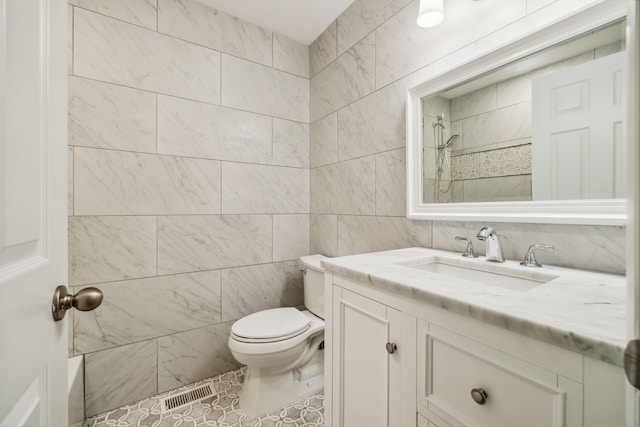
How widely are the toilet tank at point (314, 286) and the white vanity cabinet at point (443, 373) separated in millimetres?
650

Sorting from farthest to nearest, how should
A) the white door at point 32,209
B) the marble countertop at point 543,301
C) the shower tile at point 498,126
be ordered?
the shower tile at point 498,126
the marble countertop at point 543,301
the white door at point 32,209

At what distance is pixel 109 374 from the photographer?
5.11 ft

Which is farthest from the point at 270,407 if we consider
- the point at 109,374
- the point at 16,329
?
the point at 16,329

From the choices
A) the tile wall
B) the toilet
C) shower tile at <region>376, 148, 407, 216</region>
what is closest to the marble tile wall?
the tile wall

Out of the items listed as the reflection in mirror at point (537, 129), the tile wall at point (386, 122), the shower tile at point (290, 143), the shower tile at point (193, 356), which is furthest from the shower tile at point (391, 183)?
the shower tile at point (193, 356)

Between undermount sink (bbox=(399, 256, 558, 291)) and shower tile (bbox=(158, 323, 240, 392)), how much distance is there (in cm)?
143

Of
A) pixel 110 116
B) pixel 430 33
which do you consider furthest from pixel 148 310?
pixel 430 33

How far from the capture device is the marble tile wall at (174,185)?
A: 153 centimetres

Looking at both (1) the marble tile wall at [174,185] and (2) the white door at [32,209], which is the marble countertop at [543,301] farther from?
(1) the marble tile wall at [174,185]

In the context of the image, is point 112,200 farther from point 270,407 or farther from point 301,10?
point 301,10

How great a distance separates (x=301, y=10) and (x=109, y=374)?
252 centimetres

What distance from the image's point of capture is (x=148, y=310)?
1.67m

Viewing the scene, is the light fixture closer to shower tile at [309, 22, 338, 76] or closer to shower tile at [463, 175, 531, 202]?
shower tile at [463, 175, 531, 202]

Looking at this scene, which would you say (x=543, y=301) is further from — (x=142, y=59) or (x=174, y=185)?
(x=142, y=59)
